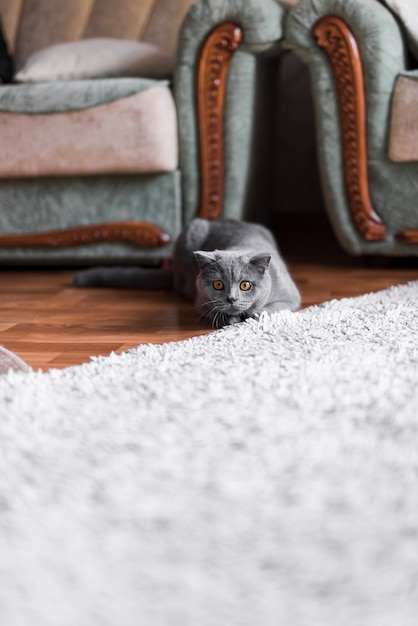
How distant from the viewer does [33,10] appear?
2.94m

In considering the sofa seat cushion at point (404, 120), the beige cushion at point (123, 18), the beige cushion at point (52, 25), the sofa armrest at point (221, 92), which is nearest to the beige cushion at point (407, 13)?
the sofa seat cushion at point (404, 120)

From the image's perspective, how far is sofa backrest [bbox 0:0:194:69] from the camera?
274 centimetres

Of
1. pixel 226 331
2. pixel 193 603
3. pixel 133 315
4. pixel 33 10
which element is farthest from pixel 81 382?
pixel 33 10

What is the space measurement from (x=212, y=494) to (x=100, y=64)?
1.89m

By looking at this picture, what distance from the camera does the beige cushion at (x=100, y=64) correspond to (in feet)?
7.56

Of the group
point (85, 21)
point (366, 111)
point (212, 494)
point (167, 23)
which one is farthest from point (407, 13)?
point (212, 494)

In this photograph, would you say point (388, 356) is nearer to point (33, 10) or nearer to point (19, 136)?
point (19, 136)

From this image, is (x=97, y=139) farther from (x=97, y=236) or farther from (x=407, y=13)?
(x=407, y=13)

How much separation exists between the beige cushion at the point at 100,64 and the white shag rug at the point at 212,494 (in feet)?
4.75

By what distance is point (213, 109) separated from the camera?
83.4 inches

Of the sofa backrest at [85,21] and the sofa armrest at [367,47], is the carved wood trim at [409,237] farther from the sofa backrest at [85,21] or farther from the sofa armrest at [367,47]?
the sofa backrest at [85,21]

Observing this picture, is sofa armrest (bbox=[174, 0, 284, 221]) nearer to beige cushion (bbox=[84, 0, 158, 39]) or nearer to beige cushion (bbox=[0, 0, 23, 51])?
Result: beige cushion (bbox=[84, 0, 158, 39])

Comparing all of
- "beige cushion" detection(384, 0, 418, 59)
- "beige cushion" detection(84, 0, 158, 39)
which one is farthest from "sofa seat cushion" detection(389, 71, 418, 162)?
"beige cushion" detection(84, 0, 158, 39)

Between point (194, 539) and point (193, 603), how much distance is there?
80mm
